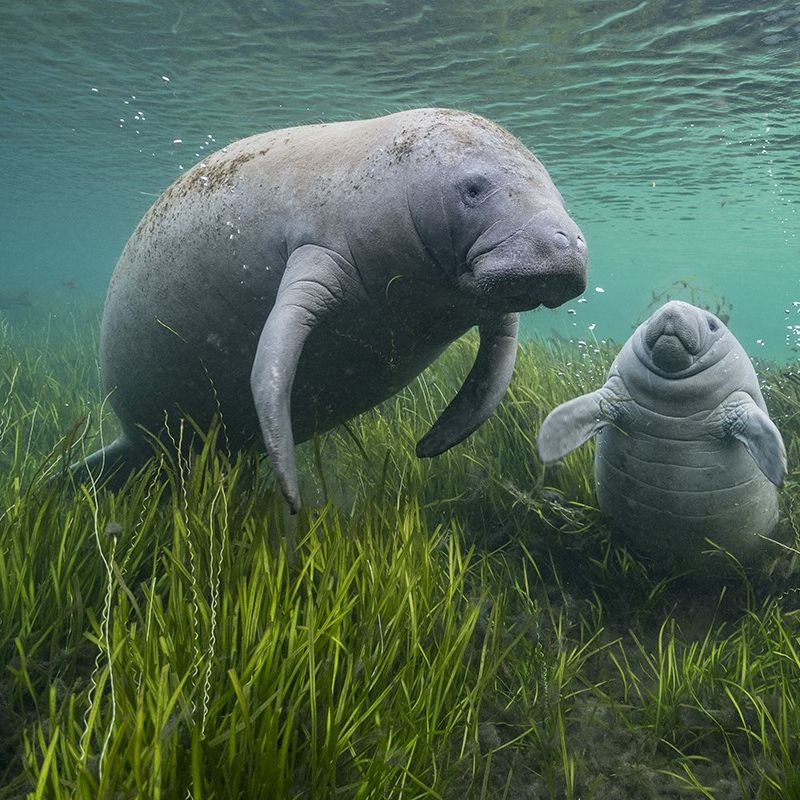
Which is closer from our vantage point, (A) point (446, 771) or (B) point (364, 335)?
(A) point (446, 771)

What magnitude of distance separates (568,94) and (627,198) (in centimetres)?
1409

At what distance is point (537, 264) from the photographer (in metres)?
2.97

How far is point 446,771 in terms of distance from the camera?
271 centimetres

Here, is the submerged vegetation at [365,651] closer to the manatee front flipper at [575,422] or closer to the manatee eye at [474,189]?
the manatee front flipper at [575,422]

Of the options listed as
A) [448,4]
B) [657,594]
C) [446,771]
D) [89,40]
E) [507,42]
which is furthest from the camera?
[89,40]

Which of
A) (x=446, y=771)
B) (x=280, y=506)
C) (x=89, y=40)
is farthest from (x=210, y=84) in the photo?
(x=446, y=771)

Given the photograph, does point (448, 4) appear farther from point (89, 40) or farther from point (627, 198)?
point (627, 198)

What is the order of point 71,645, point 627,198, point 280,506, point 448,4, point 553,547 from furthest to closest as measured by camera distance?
point 627,198 → point 448,4 → point 553,547 → point 280,506 → point 71,645

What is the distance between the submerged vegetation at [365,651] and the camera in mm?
2146

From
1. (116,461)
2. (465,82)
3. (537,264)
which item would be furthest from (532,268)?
(465,82)

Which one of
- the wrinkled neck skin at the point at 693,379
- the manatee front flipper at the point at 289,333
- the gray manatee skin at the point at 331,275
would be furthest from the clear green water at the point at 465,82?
the manatee front flipper at the point at 289,333

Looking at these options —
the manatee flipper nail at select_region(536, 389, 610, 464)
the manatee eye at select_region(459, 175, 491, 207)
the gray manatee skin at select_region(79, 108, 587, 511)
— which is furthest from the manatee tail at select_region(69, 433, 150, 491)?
the manatee eye at select_region(459, 175, 491, 207)

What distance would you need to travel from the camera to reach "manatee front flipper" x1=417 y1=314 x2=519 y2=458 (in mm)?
4188

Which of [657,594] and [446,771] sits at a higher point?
[446,771]
